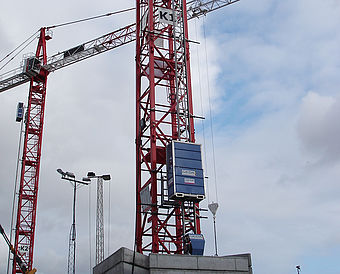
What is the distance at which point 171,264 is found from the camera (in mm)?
36656

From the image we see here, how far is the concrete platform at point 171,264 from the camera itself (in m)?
35.4

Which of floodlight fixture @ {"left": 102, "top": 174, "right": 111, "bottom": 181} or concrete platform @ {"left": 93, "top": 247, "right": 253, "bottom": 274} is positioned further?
floodlight fixture @ {"left": 102, "top": 174, "right": 111, "bottom": 181}

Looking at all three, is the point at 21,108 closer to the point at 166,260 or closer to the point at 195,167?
the point at 195,167

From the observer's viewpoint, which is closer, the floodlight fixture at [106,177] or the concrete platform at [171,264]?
the concrete platform at [171,264]

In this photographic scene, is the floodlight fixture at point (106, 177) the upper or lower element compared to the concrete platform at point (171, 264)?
upper

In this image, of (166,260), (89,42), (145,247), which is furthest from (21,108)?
(166,260)

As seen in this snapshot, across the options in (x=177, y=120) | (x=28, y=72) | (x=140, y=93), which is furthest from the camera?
(x=28, y=72)

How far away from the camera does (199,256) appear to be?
37.8 m

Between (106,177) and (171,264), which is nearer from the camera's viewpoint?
(171,264)

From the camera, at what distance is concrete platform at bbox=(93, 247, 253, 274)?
35.4m

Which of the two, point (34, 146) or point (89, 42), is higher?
point (89, 42)

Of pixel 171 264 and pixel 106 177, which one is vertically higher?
pixel 106 177

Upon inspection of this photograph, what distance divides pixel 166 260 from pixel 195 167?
1127 cm

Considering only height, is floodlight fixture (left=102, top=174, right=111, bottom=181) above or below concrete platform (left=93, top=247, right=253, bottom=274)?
above
